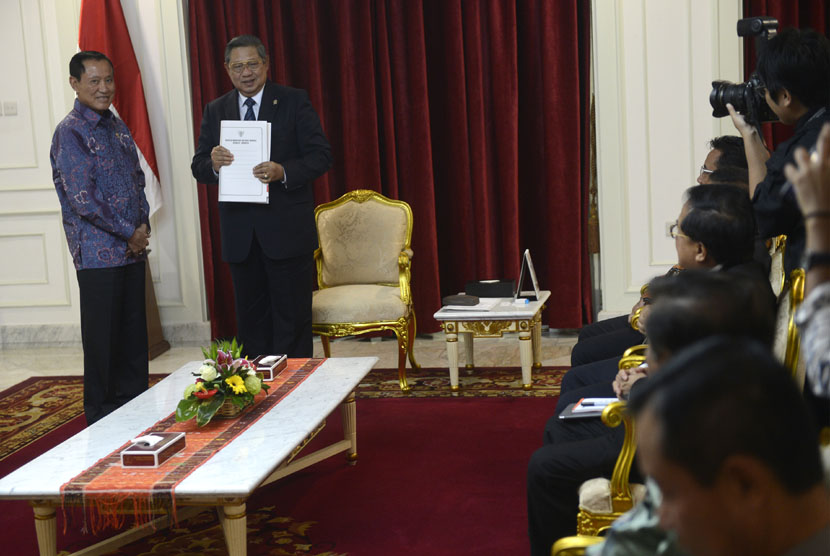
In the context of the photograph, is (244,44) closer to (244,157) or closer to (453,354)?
(244,157)

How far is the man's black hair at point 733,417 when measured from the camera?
83 centimetres

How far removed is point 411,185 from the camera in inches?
224

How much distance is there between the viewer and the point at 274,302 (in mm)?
4504

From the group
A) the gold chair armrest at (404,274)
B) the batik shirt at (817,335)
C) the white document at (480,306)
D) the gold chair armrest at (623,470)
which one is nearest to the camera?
the batik shirt at (817,335)

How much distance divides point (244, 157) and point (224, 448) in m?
1.93

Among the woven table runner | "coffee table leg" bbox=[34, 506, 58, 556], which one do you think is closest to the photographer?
the woven table runner

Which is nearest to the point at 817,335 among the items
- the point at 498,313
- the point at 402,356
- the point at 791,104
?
the point at 791,104

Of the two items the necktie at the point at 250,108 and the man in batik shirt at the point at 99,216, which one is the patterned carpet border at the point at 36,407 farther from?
the necktie at the point at 250,108

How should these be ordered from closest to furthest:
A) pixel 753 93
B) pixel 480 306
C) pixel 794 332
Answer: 1. pixel 794 332
2. pixel 753 93
3. pixel 480 306

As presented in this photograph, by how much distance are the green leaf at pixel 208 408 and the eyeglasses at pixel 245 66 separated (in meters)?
1.91

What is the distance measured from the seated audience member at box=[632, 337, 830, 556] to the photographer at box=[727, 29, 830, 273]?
1.46 metres

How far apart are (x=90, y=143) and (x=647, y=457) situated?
3.58m

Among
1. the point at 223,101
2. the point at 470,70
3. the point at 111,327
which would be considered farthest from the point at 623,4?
the point at 111,327

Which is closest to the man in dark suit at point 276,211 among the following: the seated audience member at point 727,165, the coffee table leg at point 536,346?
the coffee table leg at point 536,346
